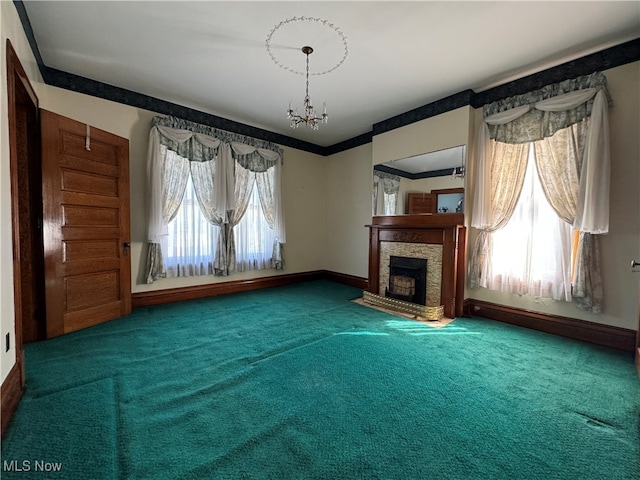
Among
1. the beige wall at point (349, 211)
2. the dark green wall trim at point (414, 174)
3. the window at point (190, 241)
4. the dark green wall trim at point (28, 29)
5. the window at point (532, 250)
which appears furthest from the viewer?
the beige wall at point (349, 211)

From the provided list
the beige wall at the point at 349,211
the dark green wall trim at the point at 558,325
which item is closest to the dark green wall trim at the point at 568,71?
the beige wall at the point at 349,211

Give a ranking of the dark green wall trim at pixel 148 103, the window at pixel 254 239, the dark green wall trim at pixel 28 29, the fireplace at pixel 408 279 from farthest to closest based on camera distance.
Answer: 1. the window at pixel 254 239
2. the fireplace at pixel 408 279
3. the dark green wall trim at pixel 148 103
4. the dark green wall trim at pixel 28 29

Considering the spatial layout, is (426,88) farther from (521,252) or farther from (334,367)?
(334,367)

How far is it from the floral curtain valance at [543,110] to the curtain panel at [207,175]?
3.46m

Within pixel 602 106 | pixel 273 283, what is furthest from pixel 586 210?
pixel 273 283

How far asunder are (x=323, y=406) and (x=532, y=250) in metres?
2.96

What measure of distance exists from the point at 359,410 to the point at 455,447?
546mm

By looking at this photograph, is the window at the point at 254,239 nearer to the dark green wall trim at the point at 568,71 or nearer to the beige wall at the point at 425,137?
the beige wall at the point at 425,137

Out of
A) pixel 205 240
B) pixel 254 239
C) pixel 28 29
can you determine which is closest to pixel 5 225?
pixel 28 29

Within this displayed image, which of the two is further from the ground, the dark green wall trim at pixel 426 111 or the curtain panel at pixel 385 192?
the dark green wall trim at pixel 426 111

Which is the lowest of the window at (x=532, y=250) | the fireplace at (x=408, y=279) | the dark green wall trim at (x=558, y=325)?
the dark green wall trim at (x=558, y=325)

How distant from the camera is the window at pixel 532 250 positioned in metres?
2.92

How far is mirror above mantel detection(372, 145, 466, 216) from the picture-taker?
359 centimetres

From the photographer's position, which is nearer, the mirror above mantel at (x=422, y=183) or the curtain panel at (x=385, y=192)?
the mirror above mantel at (x=422, y=183)
